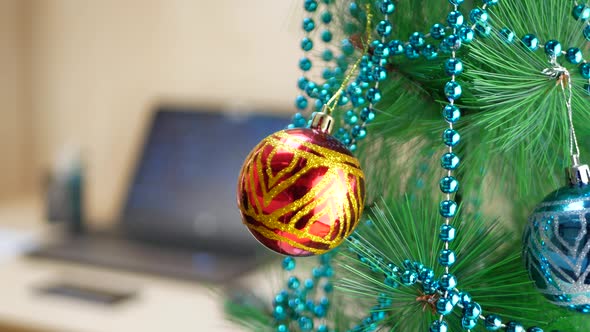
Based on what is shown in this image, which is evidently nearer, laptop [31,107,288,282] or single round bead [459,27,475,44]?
single round bead [459,27,475,44]

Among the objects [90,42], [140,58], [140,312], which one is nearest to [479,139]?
[140,312]

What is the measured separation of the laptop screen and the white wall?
72 mm

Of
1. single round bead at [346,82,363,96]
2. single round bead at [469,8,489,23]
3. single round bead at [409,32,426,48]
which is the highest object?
single round bead at [469,8,489,23]

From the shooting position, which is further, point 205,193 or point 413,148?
point 205,193

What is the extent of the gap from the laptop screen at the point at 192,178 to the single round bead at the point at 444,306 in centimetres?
86

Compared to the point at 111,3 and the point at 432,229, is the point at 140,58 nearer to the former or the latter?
the point at 111,3

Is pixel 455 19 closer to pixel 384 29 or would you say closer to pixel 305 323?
pixel 384 29

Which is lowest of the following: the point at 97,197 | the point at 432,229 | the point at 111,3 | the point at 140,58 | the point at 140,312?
the point at 140,312

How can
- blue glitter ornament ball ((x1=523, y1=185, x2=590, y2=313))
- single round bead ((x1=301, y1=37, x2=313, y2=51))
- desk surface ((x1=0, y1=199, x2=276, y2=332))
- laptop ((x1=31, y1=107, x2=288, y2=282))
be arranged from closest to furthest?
blue glitter ornament ball ((x1=523, y1=185, x2=590, y2=313)) → single round bead ((x1=301, y1=37, x2=313, y2=51)) → desk surface ((x1=0, y1=199, x2=276, y2=332)) → laptop ((x1=31, y1=107, x2=288, y2=282))

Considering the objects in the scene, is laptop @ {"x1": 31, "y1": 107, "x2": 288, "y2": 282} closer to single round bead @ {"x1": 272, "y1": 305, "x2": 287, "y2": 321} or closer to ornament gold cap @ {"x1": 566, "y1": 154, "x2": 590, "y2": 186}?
single round bead @ {"x1": 272, "y1": 305, "x2": 287, "y2": 321}

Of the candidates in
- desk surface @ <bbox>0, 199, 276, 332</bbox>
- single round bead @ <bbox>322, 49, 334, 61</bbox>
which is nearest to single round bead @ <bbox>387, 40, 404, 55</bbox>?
single round bead @ <bbox>322, 49, 334, 61</bbox>

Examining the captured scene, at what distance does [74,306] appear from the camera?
97cm

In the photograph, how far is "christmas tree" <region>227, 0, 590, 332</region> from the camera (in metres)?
0.32

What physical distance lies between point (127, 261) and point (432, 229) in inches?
33.7
